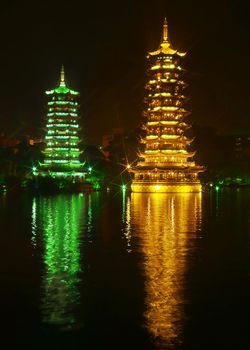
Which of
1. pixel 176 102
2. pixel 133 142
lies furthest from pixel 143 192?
pixel 133 142

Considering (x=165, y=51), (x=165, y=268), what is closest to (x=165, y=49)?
(x=165, y=51)

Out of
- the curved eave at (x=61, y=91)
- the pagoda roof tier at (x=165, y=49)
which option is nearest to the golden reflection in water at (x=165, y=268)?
the pagoda roof tier at (x=165, y=49)

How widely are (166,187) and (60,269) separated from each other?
207 ft

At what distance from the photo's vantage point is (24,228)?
84.0 feet

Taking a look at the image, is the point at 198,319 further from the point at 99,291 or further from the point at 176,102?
the point at 176,102

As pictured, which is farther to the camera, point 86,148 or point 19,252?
point 86,148

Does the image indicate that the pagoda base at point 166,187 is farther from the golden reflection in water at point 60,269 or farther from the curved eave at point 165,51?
the golden reflection in water at point 60,269

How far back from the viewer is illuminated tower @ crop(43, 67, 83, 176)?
326ft

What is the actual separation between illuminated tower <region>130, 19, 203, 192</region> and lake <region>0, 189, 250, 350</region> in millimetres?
53460

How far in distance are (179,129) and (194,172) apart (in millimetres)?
6231

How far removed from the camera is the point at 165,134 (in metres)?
79.6

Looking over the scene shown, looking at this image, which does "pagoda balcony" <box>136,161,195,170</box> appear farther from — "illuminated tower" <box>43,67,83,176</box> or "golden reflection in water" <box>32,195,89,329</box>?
"golden reflection in water" <box>32,195,89,329</box>

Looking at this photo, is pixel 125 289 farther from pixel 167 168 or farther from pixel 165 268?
pixel 167 168

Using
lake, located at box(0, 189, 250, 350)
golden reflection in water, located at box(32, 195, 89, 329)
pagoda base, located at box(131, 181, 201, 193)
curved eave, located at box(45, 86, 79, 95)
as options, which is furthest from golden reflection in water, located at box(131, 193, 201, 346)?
curved eave, located at box(45, 86, 79, 95)
